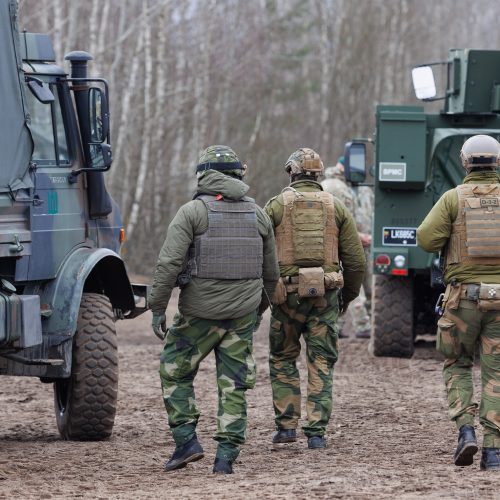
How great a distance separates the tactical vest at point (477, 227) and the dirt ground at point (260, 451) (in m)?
1.13

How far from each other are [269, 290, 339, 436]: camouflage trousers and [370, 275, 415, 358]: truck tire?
14.3ft

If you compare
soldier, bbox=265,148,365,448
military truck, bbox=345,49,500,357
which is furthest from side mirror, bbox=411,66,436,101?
soldier, bbox=265,148,365,448

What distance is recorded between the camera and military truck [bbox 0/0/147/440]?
8070 mm

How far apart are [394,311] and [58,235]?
5.04 meters

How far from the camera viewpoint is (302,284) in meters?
8.46

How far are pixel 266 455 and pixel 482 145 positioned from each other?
2.17 meters

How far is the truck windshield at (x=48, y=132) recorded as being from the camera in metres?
8.80

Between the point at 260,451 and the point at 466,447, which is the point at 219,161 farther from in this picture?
the point at 466,447

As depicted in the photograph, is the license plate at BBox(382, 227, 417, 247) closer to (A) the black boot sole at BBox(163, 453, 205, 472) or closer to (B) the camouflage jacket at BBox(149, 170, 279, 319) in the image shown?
(B) the camouflage jacket at BBox(149, 170, 279, 319)

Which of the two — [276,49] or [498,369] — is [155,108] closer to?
[276,49]

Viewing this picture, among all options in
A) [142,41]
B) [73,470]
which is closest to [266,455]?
[73,470]

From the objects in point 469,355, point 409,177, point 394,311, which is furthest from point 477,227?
point 394,311

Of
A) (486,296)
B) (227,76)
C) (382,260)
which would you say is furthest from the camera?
(227,76)

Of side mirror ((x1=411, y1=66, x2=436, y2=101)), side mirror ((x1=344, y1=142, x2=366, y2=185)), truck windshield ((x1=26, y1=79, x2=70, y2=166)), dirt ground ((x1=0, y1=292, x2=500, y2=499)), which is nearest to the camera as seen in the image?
dirt ground ((x1=0, y1=292, x2=500, y2=499))
